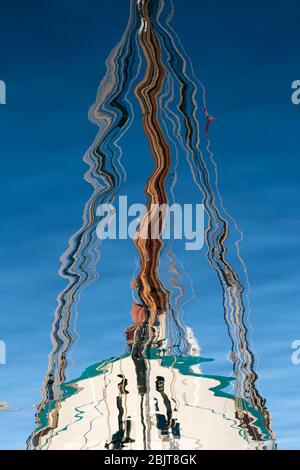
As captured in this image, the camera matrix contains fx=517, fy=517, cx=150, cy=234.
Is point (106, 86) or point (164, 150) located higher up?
point (106, 86)

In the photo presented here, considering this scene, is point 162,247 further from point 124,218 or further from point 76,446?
point 76,446

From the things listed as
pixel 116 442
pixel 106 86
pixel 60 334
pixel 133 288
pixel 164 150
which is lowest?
pixel 116 442

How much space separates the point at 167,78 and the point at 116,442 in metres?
12.4

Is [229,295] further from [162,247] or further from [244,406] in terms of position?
[244,406]

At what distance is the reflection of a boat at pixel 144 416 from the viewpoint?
18.2 meters

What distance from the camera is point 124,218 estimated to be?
15.1 meters

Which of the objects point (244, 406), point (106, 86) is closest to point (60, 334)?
point (244, 406)

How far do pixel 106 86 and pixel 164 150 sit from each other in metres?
2.41

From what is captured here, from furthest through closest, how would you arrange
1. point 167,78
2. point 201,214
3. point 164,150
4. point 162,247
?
point 162,247 < point 201,214 < point 164,150 < point 167,78

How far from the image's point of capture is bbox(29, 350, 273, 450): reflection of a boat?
18203 millimetres

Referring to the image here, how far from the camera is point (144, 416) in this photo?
60.7 ft

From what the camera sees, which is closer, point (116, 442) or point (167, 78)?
point (167, 78)

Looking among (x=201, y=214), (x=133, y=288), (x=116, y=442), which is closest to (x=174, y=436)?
(x=116, y=442)
